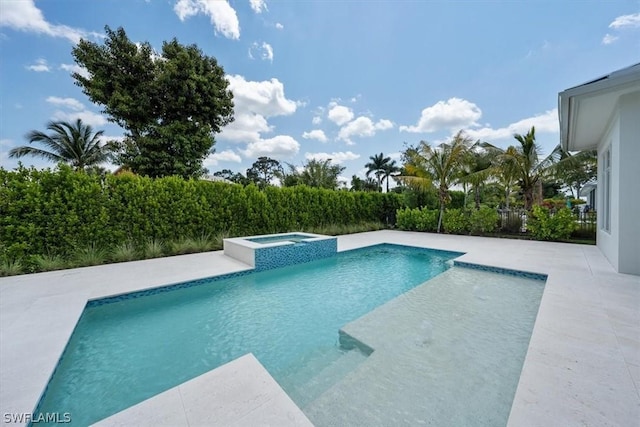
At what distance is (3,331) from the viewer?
3.19m

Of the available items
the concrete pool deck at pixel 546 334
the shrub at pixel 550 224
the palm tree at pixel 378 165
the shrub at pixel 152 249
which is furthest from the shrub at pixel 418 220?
the palm tree at pixel 378 165

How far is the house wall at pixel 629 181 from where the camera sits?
4719mm

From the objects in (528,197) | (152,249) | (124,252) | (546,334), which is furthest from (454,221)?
(124,252)

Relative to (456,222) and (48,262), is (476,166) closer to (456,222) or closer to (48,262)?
(456,222)

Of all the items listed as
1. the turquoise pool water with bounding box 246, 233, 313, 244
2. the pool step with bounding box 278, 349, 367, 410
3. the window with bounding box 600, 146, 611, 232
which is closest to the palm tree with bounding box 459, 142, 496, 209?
the window with bounding box 600, 146, 611, 232

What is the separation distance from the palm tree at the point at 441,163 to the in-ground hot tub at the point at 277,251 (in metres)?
7.69

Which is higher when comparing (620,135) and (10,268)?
(620,135)

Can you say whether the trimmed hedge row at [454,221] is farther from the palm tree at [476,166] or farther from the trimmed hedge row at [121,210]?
the trimmed hedge row at [121,210]

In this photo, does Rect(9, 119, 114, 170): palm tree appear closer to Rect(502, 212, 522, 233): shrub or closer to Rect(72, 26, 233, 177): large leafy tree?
Rect(72, 26, 233, 177): large leafy tree

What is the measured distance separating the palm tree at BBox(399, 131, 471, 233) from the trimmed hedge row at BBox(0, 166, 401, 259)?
21.6 feet

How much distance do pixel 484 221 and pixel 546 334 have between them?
33.7 feet

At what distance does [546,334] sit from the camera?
287 centimetres

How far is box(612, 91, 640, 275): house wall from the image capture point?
186 inches

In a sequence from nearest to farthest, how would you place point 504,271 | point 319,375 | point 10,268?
point 319,375, point 10,268, point 504,271
